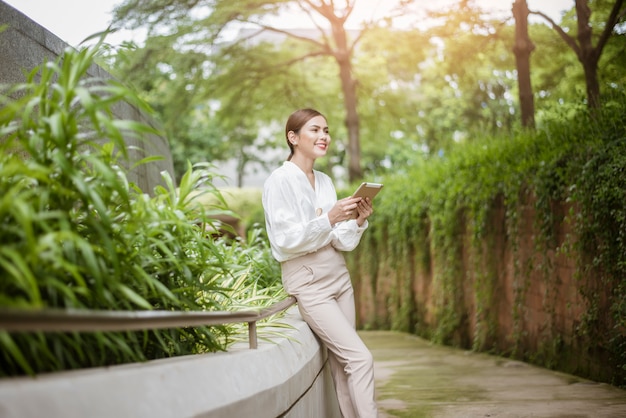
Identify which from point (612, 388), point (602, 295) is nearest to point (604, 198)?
point (602, 295)

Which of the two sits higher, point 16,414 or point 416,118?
point 416,118

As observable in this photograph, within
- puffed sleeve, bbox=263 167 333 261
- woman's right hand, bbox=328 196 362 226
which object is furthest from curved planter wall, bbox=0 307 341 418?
woman's right hand, bbox=328 196 362 226

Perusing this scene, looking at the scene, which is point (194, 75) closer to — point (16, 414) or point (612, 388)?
point (612, 388)

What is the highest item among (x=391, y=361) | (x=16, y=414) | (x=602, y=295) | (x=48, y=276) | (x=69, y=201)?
(x=69, y=201)

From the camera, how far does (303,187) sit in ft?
13.1

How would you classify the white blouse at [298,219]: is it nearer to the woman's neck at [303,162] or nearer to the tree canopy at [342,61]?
the woman's neck at [303,162]

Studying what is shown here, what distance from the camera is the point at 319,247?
12.5ft

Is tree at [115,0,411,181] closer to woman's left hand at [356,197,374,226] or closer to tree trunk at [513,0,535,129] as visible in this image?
tree trunk at [513,0,535,129]

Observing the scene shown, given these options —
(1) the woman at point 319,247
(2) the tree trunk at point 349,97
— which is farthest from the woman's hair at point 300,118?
(2) the tree trunk at point 349,97

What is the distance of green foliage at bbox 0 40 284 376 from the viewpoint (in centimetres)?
201

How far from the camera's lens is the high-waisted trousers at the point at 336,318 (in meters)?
3.75

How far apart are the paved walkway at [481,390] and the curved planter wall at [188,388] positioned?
191cm

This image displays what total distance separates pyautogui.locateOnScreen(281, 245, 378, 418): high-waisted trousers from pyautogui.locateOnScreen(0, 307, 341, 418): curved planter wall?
0.16m

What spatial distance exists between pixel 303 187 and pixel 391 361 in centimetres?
473
